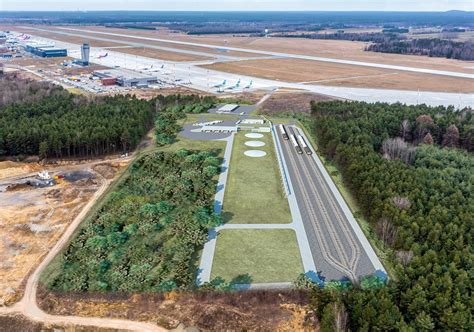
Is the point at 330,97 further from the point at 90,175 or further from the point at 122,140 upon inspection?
the point at 90,175

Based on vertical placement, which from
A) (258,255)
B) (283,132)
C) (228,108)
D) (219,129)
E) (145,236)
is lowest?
(145,236)

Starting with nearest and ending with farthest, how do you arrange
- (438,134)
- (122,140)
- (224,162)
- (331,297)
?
(331,297) < (224,162) < (122,140) < (438,134)

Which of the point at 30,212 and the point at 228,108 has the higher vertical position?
the point at 228,108

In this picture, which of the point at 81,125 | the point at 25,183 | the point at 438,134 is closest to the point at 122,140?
the point at 81,125

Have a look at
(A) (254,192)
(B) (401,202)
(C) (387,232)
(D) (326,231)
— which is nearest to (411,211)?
(B) (401,202)

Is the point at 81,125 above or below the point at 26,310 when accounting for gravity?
above

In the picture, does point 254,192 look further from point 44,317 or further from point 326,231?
point 44,317
